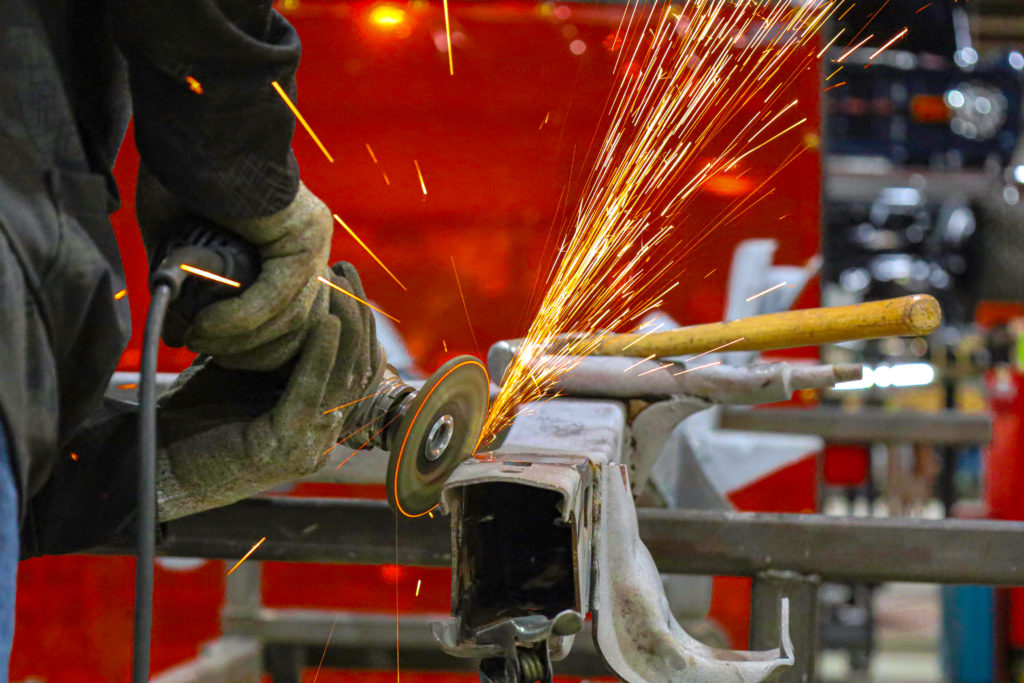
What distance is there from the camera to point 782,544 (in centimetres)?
143

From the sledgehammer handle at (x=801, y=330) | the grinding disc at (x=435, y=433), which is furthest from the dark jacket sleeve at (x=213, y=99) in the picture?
the sledgehammer handle at (x=801, y=330)

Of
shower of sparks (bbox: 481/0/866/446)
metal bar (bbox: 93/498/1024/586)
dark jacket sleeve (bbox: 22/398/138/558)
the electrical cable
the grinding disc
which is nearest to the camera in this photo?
the electrical cable

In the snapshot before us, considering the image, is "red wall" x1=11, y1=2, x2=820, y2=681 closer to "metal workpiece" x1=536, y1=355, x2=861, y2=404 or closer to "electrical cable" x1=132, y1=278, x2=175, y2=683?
"metal workpiece" x1=536, y1=355, x2=861, y2=404

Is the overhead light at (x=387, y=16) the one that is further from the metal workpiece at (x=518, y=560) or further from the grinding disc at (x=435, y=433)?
the metal workpiece at (x=518, y=560)

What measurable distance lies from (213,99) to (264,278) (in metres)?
0.22

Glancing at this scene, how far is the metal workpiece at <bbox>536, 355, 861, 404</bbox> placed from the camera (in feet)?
4.83

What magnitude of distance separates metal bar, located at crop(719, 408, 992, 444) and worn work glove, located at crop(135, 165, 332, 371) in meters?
2.36

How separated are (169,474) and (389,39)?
84.7 inches

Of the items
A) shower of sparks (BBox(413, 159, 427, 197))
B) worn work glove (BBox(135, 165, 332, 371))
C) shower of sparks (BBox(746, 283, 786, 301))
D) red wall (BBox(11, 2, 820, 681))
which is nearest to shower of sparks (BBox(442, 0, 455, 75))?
red wall (BBox(11, 2, 820, 681))

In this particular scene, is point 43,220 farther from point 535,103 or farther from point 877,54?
point 877,54

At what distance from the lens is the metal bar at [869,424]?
11.1 feet

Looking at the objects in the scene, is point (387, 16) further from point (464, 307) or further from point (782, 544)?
point (782, 544)

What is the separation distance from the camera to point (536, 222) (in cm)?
307

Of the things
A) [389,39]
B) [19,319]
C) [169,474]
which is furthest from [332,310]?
[389,39]
